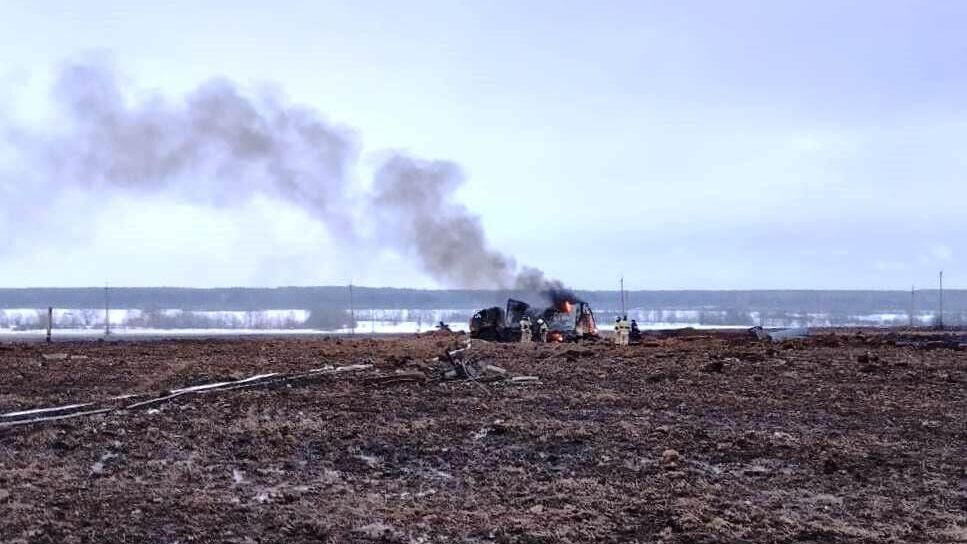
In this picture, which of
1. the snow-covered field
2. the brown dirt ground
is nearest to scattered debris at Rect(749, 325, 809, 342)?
the brown dirt ground

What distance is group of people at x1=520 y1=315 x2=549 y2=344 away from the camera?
116ft

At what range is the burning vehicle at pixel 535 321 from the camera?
37.8m

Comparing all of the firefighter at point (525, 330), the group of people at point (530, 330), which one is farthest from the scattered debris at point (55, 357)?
the group of people at point (530, 330)

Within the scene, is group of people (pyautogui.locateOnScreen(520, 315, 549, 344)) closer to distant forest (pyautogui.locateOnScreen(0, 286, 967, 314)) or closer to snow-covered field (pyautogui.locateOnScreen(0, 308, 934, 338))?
snow-covered field (pyautogui.locateOnScreen(0, 308, 934, 338))

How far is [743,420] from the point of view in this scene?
13.7m

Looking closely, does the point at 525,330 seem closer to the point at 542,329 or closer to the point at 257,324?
the point at 542,329

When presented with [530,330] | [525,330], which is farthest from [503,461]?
[530,330]

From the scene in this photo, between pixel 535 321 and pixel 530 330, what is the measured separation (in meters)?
1.78

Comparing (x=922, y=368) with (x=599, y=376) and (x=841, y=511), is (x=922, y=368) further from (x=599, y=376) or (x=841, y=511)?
(x=841, y=511)

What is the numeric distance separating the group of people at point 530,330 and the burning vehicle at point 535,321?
17 centimetres

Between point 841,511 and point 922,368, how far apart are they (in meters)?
10.8

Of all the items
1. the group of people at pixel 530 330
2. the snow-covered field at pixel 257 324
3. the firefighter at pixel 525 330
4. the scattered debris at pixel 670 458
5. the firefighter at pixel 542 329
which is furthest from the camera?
the snow-covered field at pixel 257 324

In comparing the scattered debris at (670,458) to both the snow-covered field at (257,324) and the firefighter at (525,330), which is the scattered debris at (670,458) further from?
the snow-covered field at (257,324)

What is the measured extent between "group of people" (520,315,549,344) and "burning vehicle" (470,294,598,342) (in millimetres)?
168
